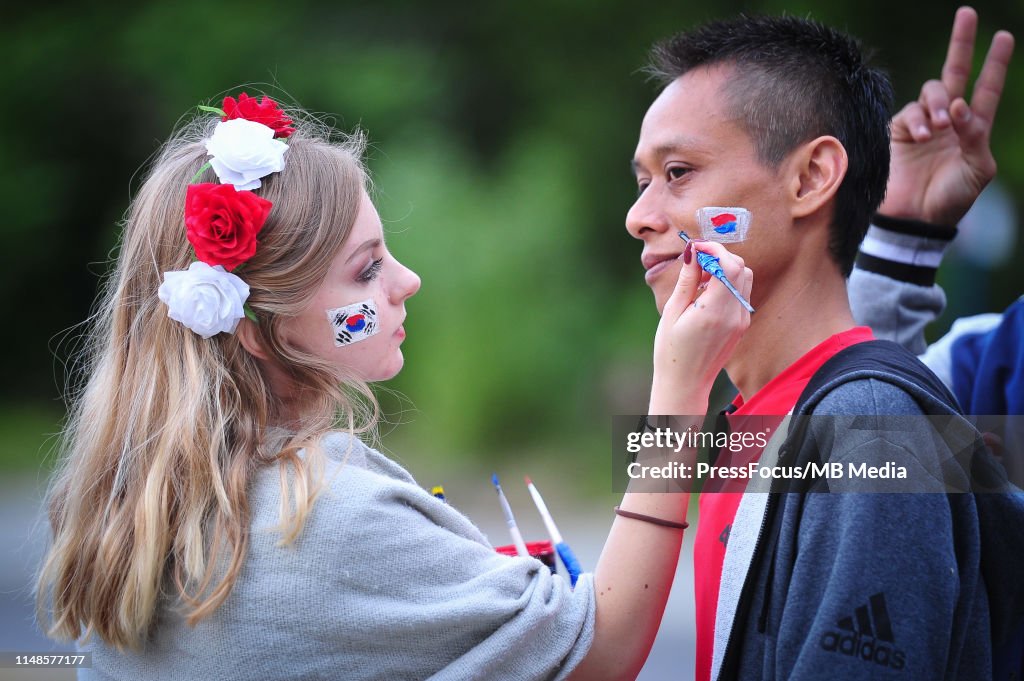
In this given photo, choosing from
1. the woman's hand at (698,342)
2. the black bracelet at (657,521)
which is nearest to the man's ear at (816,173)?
the woman's hand at (698,342)

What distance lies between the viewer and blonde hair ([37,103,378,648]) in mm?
1960

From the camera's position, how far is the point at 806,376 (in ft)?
7.49

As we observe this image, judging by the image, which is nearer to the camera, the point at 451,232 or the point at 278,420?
the point at 278,420

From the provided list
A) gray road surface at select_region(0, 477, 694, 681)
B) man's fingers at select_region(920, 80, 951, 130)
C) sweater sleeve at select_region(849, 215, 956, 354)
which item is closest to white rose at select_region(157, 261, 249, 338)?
sweater sleeve at select_region(849, 215, 956, 354)

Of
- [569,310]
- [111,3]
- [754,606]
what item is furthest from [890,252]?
[111,3]

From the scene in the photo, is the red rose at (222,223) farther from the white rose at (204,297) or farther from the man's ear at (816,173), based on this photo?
the man's ear at (816,173)

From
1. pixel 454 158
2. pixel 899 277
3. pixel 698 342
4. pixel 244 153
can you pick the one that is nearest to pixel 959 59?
pixel 899 277

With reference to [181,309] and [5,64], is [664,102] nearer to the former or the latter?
[181,309]

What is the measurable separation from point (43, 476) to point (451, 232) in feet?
14.9

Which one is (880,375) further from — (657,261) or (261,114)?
(261,114)

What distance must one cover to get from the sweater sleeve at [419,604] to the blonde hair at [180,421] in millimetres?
109

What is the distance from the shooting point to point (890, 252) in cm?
303

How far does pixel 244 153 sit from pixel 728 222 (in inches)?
Result: 45.0

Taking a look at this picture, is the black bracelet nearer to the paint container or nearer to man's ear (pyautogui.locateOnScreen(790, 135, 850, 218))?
the paint container
